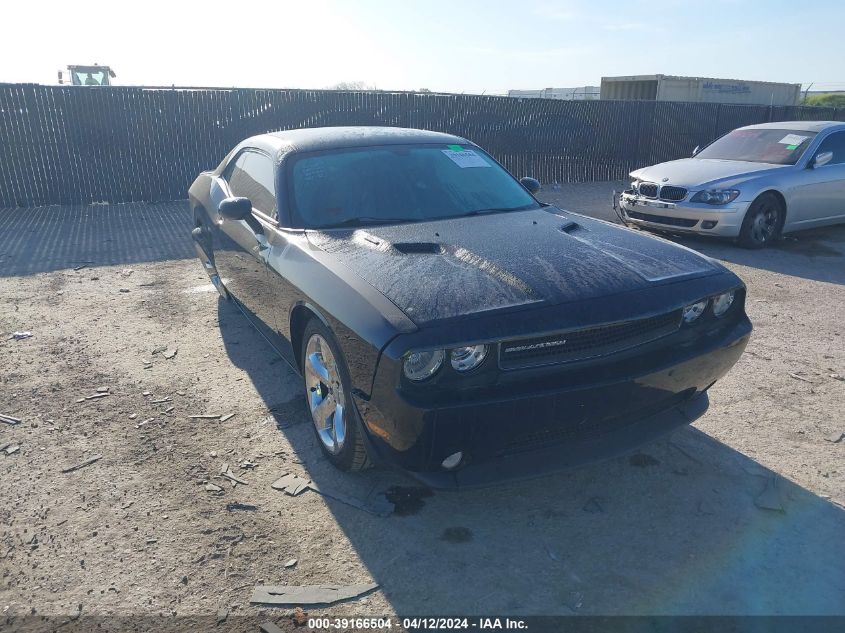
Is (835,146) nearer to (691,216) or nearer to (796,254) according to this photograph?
(796,254)

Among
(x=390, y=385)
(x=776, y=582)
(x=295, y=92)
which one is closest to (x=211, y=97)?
(x=295, y=92)

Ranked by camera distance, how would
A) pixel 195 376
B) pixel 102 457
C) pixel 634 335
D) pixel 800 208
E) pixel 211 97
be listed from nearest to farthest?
pixel 634 335, pixel 102 457, pixel 195 376, pixel 800 208, pixel 211 97

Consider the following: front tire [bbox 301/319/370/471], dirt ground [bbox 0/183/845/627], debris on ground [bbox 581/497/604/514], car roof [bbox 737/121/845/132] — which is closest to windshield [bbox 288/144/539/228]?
front tire [bbox 301/319/370/471]

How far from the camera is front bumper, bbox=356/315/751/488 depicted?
2359 millimetres

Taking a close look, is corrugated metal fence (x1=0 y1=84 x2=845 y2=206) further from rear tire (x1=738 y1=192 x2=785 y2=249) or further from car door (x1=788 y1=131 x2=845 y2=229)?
rear tire (x1=738 y1=192 x2=785 y2=249)

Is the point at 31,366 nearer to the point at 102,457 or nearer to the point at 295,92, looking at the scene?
the point at 102,457

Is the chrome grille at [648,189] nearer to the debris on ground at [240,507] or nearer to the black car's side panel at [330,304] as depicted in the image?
the black car's side panel at [330,304]

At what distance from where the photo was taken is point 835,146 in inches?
334

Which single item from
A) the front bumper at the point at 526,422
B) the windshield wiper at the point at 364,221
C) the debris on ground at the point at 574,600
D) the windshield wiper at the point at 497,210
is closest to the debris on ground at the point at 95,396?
the windshield wiper at the point at 364,221

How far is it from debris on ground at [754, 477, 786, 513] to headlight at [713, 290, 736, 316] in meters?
0.84

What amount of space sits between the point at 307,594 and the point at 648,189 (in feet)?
24.0

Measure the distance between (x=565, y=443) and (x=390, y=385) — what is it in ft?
2.50

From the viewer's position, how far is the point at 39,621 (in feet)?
7.52

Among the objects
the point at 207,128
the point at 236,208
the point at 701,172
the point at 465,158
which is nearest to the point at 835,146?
the point at 701,172
